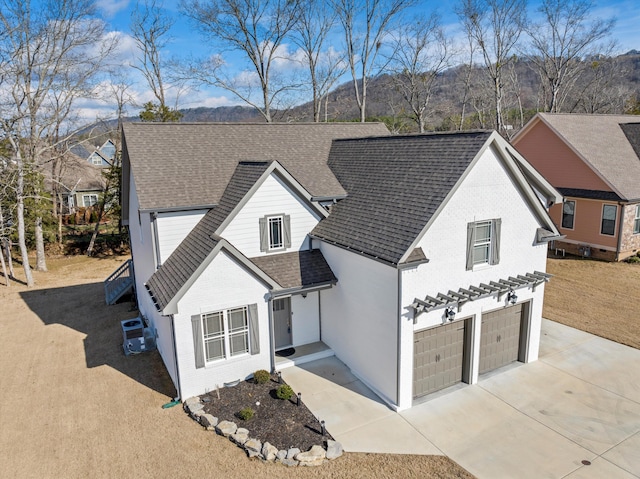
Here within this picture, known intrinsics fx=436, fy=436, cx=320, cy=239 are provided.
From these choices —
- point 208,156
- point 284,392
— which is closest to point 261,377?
point 284,392

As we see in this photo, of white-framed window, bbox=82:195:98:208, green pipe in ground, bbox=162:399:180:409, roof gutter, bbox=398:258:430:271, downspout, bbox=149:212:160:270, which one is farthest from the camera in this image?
white-framed window, bbox=82:195:98:208

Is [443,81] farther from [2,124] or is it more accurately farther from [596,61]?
[2,124]

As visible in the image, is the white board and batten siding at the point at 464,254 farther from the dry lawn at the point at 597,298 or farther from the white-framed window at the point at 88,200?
the white-framed window at the point at 88,200

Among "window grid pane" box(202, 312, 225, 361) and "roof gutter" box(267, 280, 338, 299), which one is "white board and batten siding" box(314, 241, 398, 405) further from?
"window grid pane" box(202, 312, 225, 361)

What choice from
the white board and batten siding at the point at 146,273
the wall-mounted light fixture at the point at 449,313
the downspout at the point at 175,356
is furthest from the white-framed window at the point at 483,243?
the white board and batten siding at the point at 146,273

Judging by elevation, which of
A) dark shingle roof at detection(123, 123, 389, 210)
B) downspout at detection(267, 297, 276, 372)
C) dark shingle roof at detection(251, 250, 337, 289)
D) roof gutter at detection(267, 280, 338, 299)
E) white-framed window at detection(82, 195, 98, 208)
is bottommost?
downspout at detection(267, 297, 276, 372)

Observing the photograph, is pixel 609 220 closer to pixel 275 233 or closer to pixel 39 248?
pixel 275 233

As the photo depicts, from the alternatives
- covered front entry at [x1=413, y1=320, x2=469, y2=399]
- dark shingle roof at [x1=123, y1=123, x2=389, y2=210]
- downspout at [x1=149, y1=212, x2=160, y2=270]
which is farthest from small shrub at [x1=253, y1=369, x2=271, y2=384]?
dark shingle roof at [x1=123, y1=123, x2=389, y2=210]
